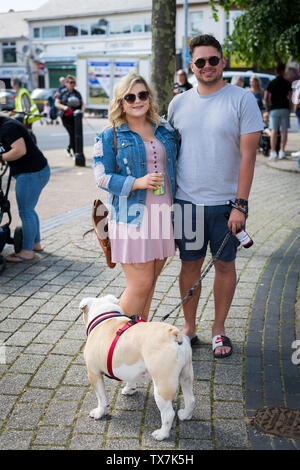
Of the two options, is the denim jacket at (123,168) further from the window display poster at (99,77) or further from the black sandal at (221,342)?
the window display poster at (99,77)

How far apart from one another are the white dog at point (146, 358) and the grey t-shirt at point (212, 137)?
1052mm

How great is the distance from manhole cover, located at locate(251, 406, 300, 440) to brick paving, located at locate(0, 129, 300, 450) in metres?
0.06

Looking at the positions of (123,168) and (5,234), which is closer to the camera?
(123,168)

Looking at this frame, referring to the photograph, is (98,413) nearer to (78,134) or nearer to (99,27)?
(78,134)

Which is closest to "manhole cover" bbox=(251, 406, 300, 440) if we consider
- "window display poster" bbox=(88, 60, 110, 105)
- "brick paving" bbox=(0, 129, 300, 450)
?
"brick paving" bbox=(0, 129, 300, 450)

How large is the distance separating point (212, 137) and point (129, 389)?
5.56ft

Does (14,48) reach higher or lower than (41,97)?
higher

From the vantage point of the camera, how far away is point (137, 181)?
3311mm

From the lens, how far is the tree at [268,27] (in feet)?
37.1

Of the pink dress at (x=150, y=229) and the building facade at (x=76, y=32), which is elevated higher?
the building facade at (x=76, y=32)

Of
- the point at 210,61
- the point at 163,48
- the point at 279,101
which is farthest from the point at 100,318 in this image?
the point at 279,101

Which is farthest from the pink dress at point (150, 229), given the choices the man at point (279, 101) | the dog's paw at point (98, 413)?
the man at point (279, 101)

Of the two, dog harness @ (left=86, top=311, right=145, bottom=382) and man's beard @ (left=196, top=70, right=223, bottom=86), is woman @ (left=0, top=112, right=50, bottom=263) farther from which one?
dog harness @ (left=86, top=311, right=145, bottom=382)
